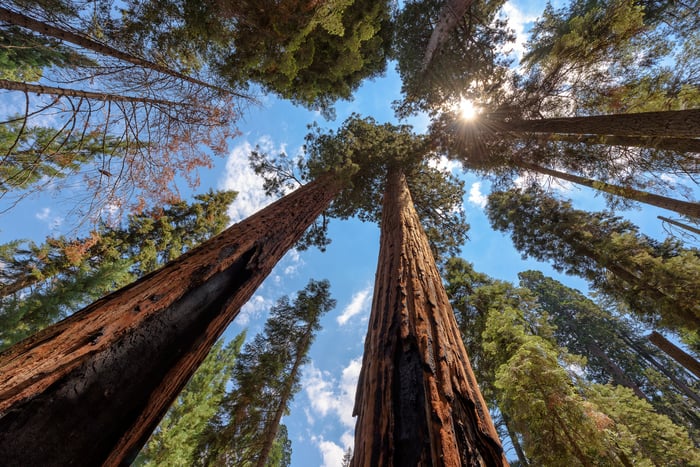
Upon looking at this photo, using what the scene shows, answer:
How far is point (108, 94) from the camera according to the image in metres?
4.23

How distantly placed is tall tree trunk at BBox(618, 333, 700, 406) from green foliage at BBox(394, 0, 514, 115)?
2146 cm

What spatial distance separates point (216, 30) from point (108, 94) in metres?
2.14

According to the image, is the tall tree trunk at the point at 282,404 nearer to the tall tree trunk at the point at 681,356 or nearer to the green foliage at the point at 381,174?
the green foliage at the point at 381,174

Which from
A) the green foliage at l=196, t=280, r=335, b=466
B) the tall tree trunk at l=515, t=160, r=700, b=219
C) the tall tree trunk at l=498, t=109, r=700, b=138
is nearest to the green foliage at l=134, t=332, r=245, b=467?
the green foliage at l=196, t=280, r=335, b=466

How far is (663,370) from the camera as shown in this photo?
17.3m

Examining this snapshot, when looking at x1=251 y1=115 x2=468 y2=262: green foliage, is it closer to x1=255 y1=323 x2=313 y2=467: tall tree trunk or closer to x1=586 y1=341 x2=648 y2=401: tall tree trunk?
x1=255 y1=323 x2=313 y2=467: tall tree trunk

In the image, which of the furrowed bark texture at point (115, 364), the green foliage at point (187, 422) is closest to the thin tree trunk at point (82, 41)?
the furrowed bark texture at point (115, 364)

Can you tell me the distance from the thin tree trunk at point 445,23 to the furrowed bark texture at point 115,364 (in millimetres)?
8345

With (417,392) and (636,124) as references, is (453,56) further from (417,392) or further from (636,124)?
(417,392)

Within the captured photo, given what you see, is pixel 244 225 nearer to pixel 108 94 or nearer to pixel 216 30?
pixel 108 94

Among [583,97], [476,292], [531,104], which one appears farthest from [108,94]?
[583,97]

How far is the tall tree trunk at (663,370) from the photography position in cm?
1501

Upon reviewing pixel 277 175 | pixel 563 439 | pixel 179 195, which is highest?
pixel 277 175

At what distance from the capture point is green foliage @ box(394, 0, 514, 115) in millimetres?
7812
